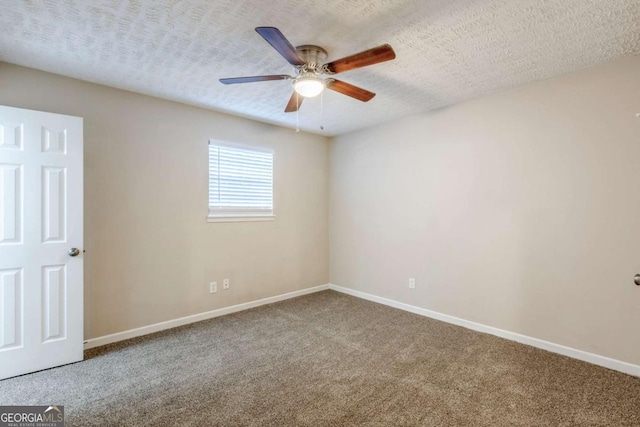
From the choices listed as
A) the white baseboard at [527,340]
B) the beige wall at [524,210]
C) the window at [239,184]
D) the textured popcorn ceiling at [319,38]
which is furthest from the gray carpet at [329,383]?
the textured popcorn ceiling at [319,38]

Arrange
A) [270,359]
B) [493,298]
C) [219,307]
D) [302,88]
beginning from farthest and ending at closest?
[219,307] < [493,298] < [270,359] < [302,88]

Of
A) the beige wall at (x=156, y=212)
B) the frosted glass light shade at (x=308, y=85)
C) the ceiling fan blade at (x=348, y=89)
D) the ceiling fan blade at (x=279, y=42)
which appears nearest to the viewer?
the ceiling fan blade at (x=279, y=42)

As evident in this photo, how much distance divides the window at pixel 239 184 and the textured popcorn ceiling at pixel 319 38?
949 mm

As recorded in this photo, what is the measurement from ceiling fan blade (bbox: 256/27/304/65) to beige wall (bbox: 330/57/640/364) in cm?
224

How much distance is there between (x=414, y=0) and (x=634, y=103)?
2033 millimetres

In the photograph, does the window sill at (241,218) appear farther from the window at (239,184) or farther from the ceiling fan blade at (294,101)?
the ceiling fan blade at (294,101)

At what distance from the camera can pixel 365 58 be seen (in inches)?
74.3

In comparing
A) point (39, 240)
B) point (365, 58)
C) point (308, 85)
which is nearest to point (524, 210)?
point (365, 58)

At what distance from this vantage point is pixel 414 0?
1.75 m

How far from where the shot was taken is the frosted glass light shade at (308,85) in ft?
7.08

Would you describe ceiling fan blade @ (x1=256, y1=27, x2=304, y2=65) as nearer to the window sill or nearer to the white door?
the white door

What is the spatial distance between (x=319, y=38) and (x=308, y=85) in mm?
311

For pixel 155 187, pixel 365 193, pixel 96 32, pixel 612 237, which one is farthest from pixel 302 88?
pixel 612 237

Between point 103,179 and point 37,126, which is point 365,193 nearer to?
point 103,179
